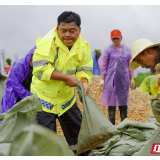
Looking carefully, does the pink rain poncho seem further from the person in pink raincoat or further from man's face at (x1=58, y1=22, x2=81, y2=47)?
man's face at (x1=58, y1=22, x2=81, y2=47)

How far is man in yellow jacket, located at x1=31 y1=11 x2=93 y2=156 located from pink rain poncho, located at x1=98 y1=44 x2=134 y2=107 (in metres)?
2.14

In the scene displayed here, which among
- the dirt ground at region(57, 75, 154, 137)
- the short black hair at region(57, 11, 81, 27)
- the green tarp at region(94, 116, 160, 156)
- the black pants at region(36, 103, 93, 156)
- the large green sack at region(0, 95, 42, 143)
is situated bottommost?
the dirt ground at region(57, 75, 154, 137)

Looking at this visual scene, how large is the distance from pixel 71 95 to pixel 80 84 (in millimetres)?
362

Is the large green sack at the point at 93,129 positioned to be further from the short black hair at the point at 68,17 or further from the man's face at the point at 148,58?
the short black hair at the point at 68,17

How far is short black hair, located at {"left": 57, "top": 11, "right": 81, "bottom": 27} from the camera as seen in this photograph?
2728 mm

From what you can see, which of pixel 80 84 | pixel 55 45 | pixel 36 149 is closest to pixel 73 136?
pixel 80 84

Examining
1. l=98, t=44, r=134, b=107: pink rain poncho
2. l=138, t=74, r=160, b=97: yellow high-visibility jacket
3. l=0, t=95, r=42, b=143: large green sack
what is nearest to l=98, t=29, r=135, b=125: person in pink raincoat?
l=98, t=44, r=134, b=107: pink rain poncho

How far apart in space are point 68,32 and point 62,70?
1.31 ft

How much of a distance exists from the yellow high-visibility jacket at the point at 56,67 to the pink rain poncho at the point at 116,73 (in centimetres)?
216

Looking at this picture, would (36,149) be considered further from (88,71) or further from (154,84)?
(154,84)

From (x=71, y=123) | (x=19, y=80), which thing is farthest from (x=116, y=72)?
(x=71, y=123)

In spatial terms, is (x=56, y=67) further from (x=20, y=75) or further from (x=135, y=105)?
(x=135, y=105)

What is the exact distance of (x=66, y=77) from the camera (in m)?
2.71

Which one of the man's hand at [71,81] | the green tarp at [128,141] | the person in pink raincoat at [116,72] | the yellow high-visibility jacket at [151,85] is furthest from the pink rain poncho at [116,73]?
the yellow high-visibility jacket at [151,85]
